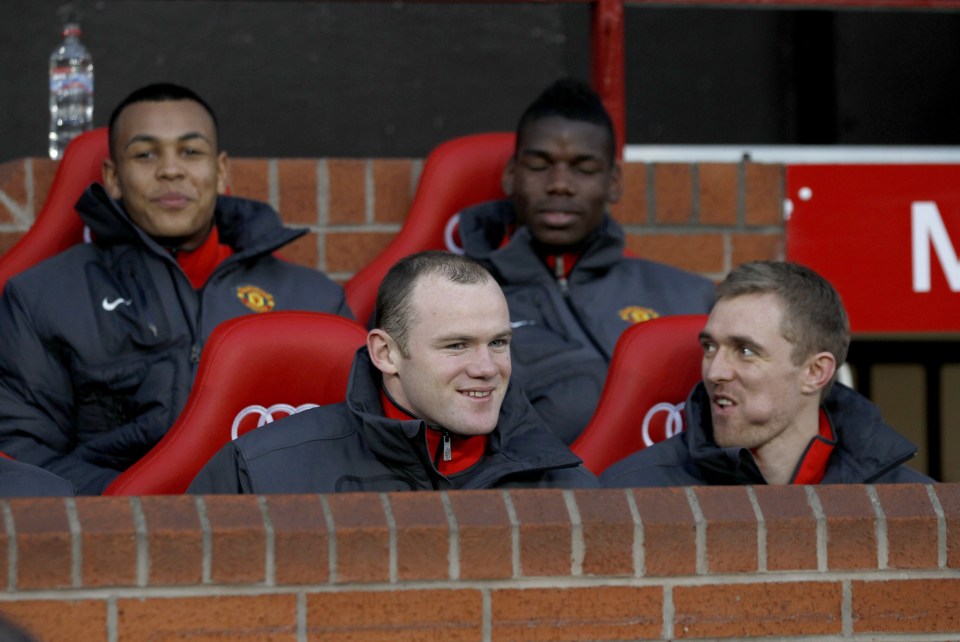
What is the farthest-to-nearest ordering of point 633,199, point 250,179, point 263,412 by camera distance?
point 633,199 < point 250,179 < point 263,412

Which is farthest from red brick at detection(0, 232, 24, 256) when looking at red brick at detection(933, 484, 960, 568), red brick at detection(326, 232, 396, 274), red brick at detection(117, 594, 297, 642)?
red brick at detection(933, 484, 960, 568)

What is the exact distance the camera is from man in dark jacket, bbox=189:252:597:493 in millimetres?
2918

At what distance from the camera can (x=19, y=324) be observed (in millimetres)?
3559

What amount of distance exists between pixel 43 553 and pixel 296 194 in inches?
82.1

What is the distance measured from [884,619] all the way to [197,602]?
42.7 inches

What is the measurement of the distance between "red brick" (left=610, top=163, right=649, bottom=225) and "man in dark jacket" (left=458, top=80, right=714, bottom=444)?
331 mm

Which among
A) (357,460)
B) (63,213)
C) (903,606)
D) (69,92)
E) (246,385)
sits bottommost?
(903,606)

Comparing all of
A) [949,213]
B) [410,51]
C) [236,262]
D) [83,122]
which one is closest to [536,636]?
[236,262]

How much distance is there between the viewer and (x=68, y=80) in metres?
4.71

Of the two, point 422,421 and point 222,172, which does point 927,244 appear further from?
point 422,421

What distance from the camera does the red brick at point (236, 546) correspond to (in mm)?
2438

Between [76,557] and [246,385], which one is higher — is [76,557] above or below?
below

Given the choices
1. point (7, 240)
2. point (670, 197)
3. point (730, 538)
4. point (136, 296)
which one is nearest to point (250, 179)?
point (7, 240)

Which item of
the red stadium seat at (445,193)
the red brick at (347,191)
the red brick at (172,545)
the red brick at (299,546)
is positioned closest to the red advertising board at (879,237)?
the red stadium seat at (445,193)
